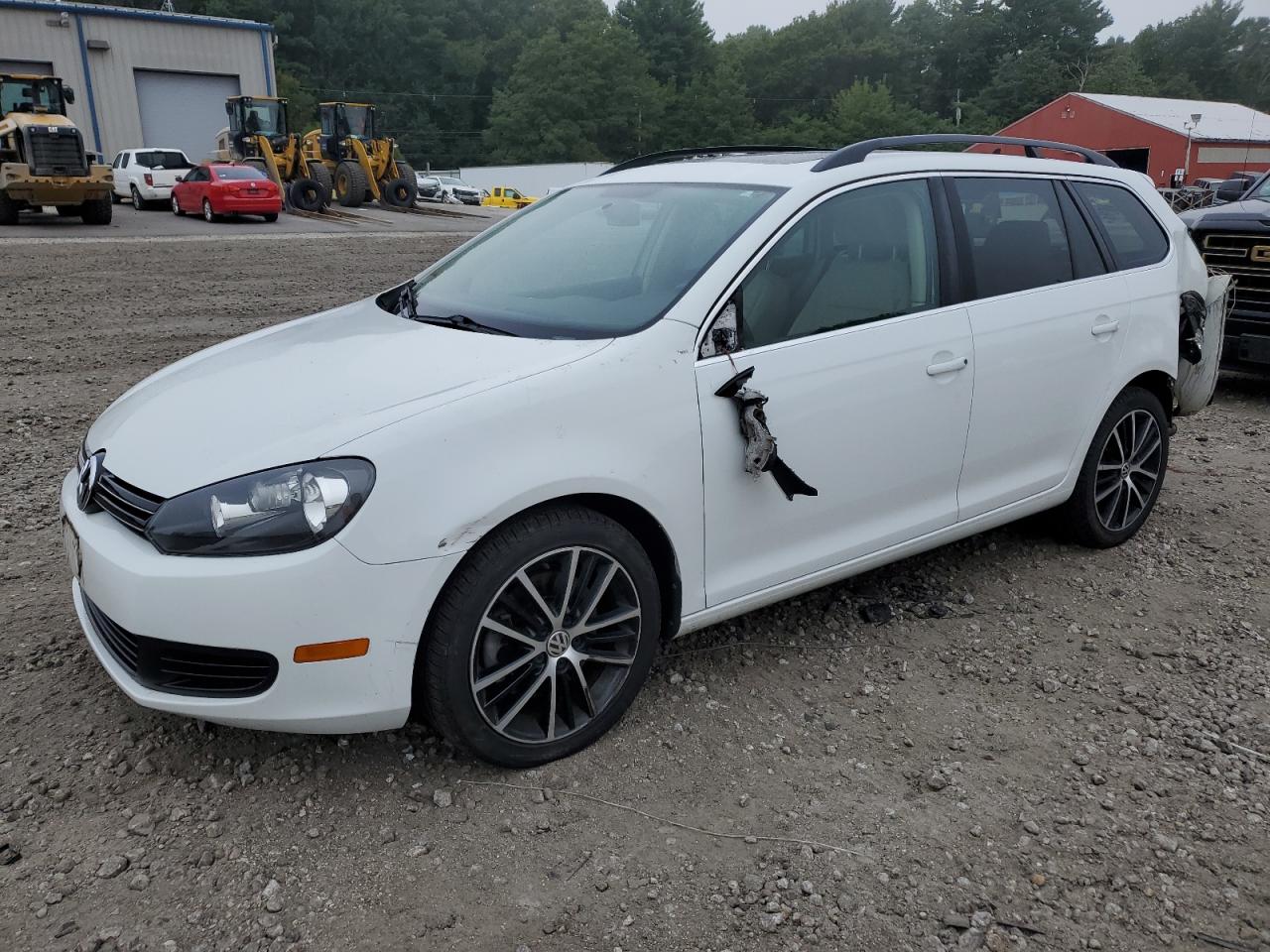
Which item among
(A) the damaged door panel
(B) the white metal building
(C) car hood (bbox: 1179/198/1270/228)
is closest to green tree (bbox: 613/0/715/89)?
(B) the white metal building

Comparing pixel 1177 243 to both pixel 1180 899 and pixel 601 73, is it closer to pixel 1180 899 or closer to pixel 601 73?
pixel 1180 899

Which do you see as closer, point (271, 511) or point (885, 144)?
point (271, 511)

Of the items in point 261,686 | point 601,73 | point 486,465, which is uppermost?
point 601,73

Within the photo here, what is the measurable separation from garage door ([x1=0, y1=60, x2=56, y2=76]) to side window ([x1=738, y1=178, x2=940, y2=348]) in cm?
3943

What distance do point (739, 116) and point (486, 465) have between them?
281 feet

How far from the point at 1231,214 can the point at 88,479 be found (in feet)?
26.1

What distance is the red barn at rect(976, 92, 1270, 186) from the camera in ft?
140

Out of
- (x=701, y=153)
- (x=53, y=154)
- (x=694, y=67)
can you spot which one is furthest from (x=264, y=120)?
(x=694, y=67)

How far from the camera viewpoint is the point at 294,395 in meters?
2.94

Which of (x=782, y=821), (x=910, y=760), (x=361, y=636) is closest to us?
(x=361, y=636)

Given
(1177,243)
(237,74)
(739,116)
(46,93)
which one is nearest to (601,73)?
(739,116)

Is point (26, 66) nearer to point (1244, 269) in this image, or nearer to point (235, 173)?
point (235, 173)

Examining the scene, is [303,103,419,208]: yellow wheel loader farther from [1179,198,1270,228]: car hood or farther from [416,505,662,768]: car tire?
[416,505,662,768]: car tire

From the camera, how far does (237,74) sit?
38875 mm
